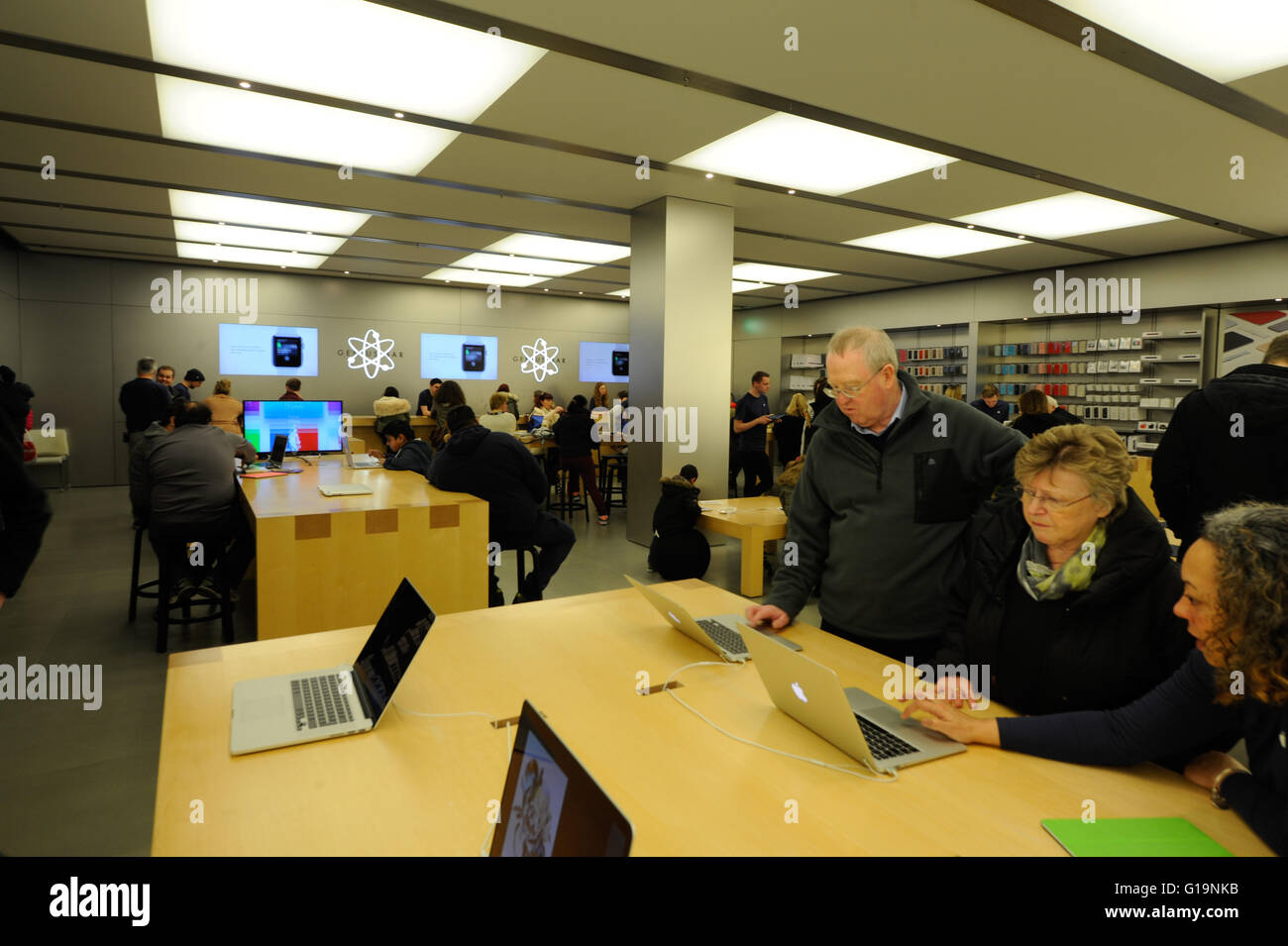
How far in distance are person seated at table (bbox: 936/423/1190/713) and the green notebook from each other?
449 millimetres

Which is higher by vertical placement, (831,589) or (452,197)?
(452,197)

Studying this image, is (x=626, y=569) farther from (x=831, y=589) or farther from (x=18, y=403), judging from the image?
(x=18, y=403)

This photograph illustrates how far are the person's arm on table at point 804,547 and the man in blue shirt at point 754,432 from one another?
20.3 ft

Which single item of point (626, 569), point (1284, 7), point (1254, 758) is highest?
point (1284, 7)

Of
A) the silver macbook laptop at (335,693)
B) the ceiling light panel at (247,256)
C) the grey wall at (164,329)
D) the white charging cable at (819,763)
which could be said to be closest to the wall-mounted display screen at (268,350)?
the grey wall at (164,329)

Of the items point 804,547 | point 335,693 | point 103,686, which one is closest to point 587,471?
point 103,686

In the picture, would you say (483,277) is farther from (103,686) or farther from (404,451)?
(103,686)

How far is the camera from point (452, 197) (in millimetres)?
7000

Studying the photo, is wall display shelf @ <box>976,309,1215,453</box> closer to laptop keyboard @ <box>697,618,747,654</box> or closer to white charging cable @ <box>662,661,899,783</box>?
laptop keyboard @ <box>697,618,747,654</box>

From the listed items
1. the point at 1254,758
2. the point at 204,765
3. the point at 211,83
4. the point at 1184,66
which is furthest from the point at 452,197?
the point at 1254,758

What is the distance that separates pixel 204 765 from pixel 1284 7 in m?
5.14

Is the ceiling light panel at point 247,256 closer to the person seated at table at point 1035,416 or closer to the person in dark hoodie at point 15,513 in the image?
the person in dark hoodie at point 15,513

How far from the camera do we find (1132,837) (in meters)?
1.20

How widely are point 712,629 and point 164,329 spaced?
12216mm
